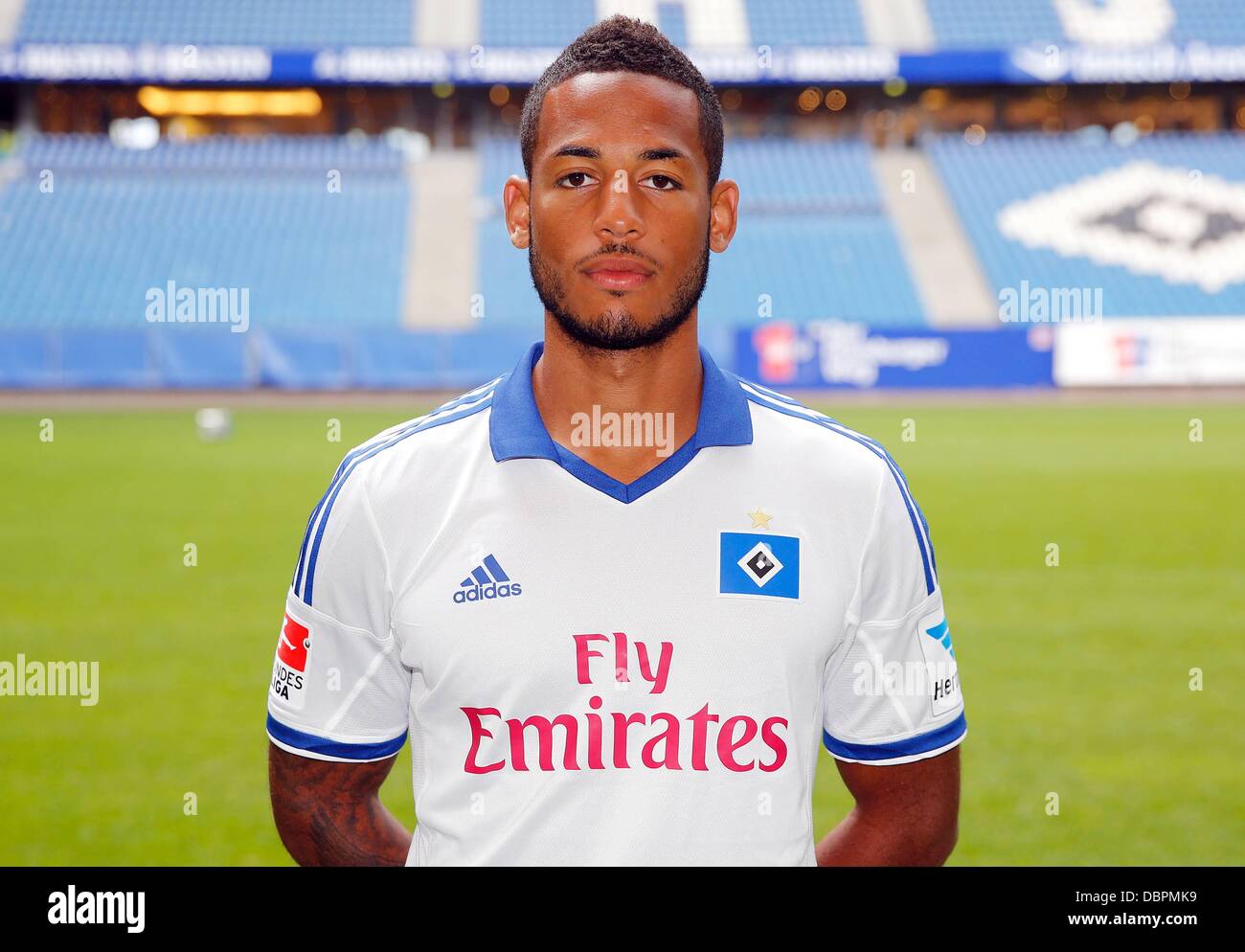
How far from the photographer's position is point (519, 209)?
2078 millimetres

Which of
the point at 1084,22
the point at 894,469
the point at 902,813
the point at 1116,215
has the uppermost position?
the point at 1084,22

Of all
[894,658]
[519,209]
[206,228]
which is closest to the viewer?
[894,658]

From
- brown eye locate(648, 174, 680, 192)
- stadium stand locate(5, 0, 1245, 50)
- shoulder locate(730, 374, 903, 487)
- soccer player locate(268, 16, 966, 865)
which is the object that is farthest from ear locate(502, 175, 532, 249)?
stadium stand locate(5, 0, 1245, 50)

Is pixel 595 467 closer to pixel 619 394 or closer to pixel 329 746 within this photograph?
pixel 619 394

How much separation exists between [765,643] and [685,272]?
1.85ft

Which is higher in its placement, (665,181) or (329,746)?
(665,181)

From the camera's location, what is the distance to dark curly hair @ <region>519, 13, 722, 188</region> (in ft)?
6.33

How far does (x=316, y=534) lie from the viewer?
6.41 ft

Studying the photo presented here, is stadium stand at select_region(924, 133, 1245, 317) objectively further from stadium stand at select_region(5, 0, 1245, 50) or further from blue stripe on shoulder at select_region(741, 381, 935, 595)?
blue stripe on shoulder at select_region(741, 381, 935, 595)

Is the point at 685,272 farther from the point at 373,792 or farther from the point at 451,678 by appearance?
the point at 373,792

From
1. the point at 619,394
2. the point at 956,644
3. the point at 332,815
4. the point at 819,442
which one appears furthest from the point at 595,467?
the point at 956,644

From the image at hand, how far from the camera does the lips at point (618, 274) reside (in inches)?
74.4

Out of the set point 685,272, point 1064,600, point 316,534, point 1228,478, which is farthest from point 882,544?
point 1228,478

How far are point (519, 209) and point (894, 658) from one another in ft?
3.03
